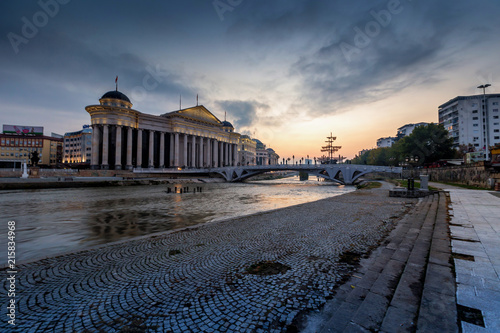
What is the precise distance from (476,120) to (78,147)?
170881 mm

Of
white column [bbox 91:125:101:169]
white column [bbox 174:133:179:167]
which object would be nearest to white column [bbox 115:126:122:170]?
white column [bbox 91:125:101:169]

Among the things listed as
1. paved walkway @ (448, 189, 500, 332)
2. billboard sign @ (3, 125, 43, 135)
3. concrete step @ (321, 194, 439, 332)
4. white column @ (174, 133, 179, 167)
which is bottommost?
concrete step @ (321, 194, 439, 332)

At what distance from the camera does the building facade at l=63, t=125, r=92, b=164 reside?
107m

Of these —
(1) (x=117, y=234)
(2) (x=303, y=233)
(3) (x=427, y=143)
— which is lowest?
(1) (x=117, y=234)

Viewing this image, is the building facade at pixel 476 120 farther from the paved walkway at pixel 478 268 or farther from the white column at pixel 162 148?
the white column at pixel 162 148

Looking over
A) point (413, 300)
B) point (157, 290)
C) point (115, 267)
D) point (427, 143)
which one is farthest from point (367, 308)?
point (427, 143)

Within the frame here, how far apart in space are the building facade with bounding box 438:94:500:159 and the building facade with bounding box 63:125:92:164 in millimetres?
153897

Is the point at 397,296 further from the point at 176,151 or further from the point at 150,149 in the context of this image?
the point at 176,151

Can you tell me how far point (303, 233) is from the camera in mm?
8789

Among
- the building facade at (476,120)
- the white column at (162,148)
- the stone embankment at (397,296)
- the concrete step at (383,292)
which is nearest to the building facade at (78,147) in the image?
the white column at (162,148)

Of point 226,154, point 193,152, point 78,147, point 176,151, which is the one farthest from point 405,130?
point 78,147

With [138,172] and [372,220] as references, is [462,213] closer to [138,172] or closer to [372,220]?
[372,220]

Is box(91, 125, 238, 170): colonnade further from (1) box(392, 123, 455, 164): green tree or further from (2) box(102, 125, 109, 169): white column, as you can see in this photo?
(1) box(392, 123, 455, 164): green tree

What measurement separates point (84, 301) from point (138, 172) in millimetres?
67969
